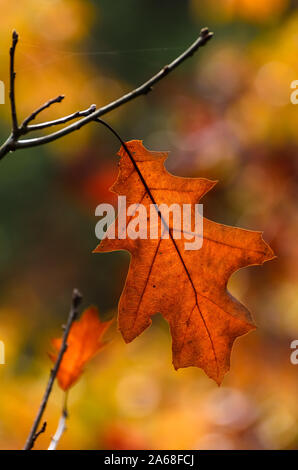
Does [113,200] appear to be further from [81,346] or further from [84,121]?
[84,121]

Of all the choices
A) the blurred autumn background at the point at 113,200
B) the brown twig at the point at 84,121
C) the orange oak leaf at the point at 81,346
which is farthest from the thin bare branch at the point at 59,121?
the blurred autumn background at the point at 113,200

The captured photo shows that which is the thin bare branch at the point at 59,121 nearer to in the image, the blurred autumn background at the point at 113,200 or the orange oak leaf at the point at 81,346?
the orange oak leaf at the point at 81,346

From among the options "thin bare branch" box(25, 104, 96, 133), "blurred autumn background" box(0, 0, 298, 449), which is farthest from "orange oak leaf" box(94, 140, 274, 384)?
"blurred autumn background" box(0, 0, 298, 449)

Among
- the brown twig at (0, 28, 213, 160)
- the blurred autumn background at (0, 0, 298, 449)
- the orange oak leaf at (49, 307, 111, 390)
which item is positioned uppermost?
the blurred autumn background at (0, 0, 298, 449)

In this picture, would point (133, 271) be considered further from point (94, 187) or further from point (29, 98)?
point (94, 187)

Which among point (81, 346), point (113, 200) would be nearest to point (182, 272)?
point (81, 346)

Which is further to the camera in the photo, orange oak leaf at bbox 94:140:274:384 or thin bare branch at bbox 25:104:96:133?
orange oak leaf at bbox 94:140:274:384

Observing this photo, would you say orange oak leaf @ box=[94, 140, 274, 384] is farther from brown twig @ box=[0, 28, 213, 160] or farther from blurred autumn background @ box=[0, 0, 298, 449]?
blurred autumn background @ box=[0, 0, 298, 449]
